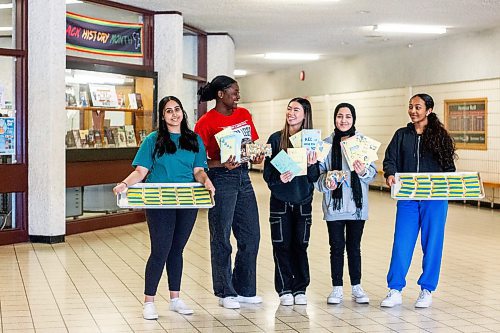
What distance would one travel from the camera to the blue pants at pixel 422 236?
20.5 ft

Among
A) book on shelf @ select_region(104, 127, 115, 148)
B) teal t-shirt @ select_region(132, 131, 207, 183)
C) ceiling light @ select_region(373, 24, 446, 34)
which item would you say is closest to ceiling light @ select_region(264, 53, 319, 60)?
ceiling light @ select_region(373, 24, 446, 34)

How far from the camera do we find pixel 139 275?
7.70 metres

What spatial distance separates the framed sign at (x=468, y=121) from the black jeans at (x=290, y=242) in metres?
9.61

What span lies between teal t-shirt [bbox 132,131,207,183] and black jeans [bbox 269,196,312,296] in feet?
2.27

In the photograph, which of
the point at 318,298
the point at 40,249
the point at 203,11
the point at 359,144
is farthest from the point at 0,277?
the point at 203,11

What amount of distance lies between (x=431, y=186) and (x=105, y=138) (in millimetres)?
6149

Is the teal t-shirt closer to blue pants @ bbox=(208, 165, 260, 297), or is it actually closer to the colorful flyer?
blue pants @ bbox=(208, 165, 260, 297)

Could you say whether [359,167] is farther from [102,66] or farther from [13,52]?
[102,66]

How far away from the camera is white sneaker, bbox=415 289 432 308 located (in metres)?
6.28

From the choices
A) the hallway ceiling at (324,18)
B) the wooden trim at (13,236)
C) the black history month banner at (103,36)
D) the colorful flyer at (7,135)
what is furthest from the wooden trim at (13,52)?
the hallway ceiling at (324,18)

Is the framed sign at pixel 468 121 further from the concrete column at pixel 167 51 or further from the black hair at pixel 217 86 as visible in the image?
the black hair at pixel 217 86

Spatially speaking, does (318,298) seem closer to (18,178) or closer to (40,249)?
(40,249)

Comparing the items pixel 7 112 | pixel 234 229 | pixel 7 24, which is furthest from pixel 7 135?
pixel 234 229

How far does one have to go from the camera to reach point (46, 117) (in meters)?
9.68
